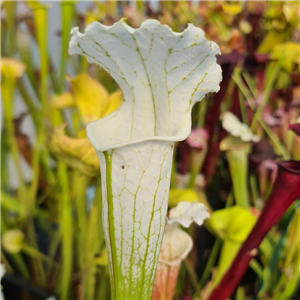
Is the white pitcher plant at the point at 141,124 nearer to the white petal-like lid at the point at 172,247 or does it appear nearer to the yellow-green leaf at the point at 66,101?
the white petal-like lid at the point at 172,247

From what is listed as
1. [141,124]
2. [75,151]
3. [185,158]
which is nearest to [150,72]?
[141,124]

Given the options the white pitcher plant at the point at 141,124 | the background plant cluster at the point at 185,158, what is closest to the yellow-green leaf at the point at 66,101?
the background plant cluster at the point at 185,158

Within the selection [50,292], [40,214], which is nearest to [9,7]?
[40,214]

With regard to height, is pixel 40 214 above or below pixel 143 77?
below

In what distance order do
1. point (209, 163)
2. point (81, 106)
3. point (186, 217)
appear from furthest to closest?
point (209, 163), point (81, 106), point (186, 217)

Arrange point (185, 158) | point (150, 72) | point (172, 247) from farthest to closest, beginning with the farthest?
point (185, 158) < point (172, 247) < point (150, 72)

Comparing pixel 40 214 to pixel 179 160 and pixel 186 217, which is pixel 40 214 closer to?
pixel 179 160

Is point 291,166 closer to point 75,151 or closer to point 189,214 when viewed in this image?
point 189,214
